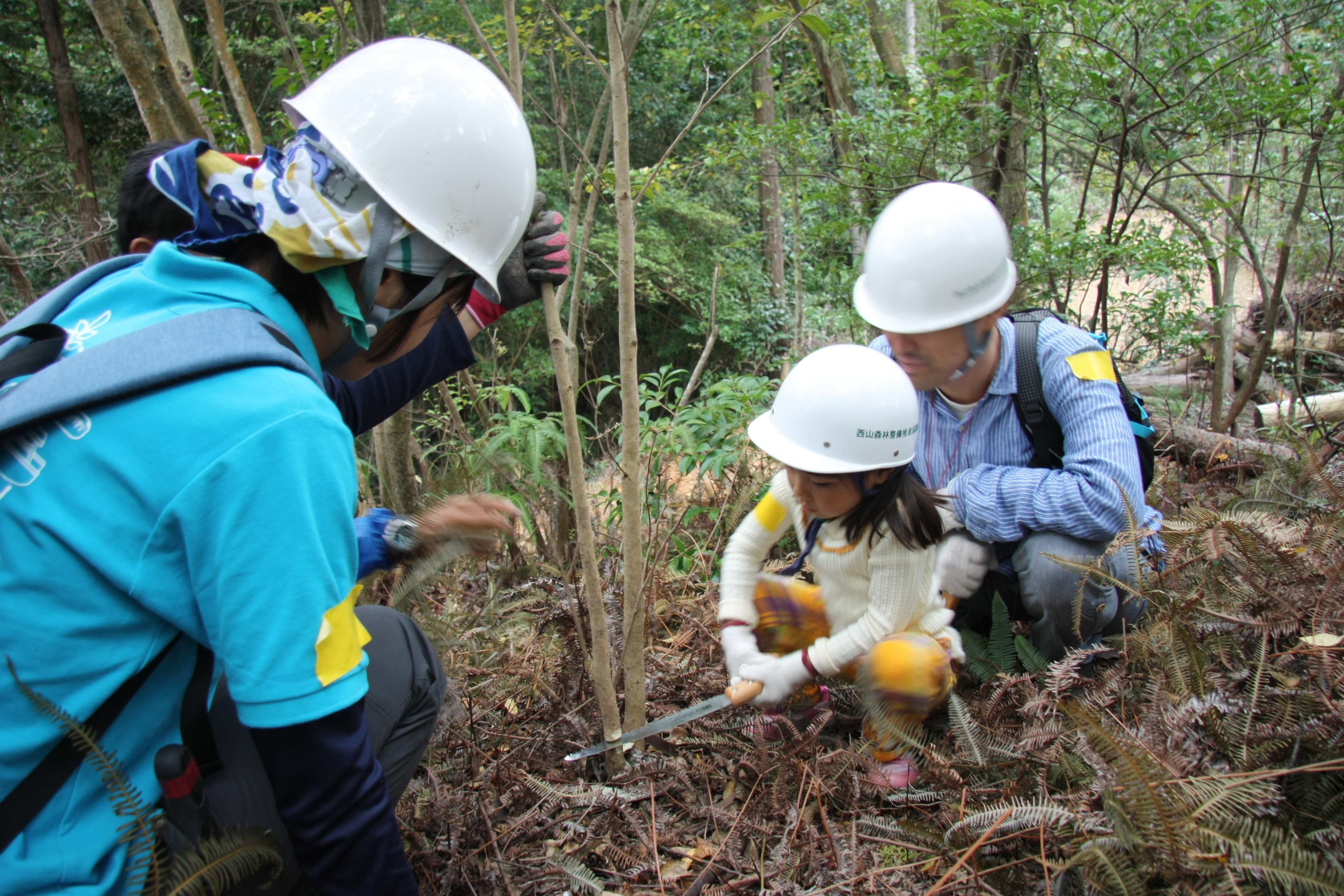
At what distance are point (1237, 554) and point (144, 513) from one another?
2801 mm

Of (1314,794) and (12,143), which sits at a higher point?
(12,143)

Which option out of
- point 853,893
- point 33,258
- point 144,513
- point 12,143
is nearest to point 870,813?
point 853,893

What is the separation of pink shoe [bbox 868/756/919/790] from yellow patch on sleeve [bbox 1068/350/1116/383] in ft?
3.79

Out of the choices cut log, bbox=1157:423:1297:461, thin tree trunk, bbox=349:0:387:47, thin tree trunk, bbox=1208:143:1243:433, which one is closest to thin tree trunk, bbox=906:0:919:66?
thin tree trunk, bbox=1208:143:1243:433

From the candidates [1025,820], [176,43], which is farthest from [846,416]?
[176,43]

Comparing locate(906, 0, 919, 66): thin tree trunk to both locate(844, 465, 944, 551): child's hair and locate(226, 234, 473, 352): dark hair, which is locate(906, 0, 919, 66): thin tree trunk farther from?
locate(226, 234, 473, 352): dark hair

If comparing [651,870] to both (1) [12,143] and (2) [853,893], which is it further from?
(1) [12,143]

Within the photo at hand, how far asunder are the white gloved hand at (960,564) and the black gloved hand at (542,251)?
132 cm

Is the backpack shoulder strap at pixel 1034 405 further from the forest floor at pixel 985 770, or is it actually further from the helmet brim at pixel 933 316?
the forest floor at pixel 985 770

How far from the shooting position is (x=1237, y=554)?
2.38m

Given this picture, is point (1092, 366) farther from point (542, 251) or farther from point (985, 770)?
point (542, 251)

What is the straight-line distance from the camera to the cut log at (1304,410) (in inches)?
179

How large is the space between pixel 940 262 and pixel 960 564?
85 centimetres

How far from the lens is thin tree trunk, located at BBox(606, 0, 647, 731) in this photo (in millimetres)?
1704
